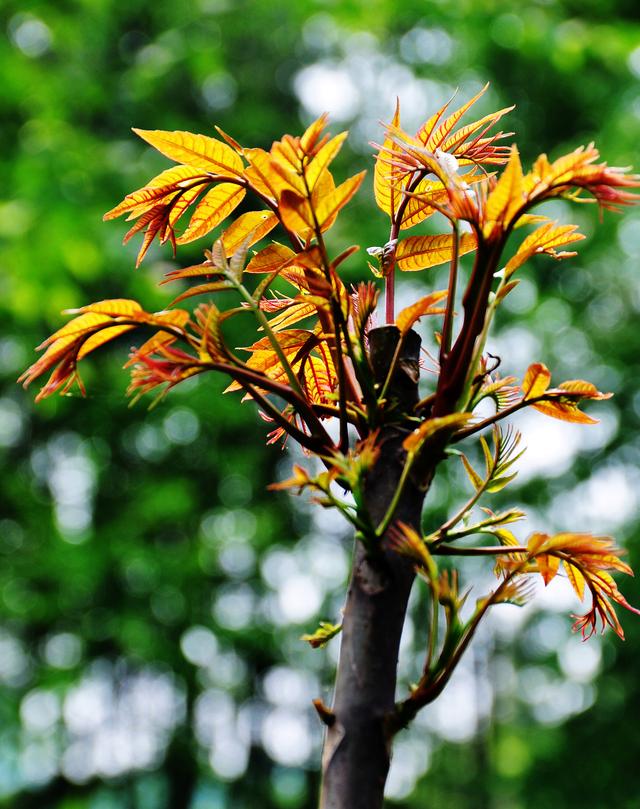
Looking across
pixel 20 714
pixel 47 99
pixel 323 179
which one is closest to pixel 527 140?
pixel 47 99

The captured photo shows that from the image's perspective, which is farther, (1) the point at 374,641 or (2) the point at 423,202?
(2) the point at 423,202

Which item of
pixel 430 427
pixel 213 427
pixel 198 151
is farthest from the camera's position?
pixel 213 427

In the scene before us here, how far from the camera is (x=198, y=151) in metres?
0.51

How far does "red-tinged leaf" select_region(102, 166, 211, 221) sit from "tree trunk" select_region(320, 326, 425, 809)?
0.18m

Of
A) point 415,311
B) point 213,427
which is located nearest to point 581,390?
point 415,311

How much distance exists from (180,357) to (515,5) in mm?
4723

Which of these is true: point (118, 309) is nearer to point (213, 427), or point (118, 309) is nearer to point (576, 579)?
point (576, 579)

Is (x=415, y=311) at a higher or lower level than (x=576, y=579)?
higher

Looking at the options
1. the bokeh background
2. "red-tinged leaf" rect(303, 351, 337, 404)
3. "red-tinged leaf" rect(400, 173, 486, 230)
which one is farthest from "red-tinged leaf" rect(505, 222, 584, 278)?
the bokeh background

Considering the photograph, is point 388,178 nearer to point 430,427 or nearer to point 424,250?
point 424,250

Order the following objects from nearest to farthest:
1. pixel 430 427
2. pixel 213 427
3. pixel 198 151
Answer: pixel 430 427
pixel 198 151
pixel 213 427

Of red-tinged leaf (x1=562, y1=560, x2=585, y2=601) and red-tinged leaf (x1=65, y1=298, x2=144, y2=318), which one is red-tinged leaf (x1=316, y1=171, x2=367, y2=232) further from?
red-tinged leaf (x1=562, y1=560, x2=585, y2=601)

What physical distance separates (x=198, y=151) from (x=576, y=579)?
385mm

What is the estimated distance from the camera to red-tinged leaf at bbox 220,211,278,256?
528 mm
